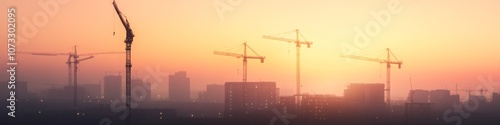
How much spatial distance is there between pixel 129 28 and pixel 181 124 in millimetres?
96999

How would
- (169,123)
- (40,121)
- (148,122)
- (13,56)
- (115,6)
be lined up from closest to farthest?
(13,56), (115,6), (148,122), (169,123), (40,121)

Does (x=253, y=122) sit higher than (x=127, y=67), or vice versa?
(x=127, y=67)

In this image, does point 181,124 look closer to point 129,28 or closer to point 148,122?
point 148,122

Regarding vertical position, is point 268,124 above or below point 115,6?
below

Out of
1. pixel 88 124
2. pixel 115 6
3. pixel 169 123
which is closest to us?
pixel 115 6

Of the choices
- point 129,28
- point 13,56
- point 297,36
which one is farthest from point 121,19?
point 297,36

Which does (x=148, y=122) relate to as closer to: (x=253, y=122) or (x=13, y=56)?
(x=253, y=122)

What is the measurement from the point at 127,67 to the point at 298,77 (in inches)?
4125

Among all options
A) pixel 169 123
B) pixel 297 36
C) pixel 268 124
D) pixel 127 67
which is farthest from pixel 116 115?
pixel 127 67

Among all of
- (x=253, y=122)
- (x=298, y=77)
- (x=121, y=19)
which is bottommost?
(x=253, y=122)

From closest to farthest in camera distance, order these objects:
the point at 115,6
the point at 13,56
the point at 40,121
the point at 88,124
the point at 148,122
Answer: the point at 13,56
the point at 115,6
the point at 148,122
the point at 88,124
the point at 40,121

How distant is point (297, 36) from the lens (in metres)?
183

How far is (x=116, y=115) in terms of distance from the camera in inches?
7726

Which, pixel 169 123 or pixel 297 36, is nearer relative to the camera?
pixel 169 123
